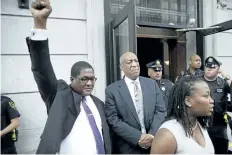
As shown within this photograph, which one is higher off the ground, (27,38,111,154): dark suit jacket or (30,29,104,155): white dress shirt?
(27,38,111,154): dark suit jacket

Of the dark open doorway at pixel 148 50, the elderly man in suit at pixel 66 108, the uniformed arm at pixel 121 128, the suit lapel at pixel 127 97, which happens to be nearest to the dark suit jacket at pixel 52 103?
the elderly man in suit at pixel 66 108


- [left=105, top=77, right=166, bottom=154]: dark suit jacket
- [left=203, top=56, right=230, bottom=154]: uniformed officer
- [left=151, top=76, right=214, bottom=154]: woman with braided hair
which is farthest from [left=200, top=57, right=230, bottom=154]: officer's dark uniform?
[left=151, top=76, right=214, bottom=154]: woman with braided hair

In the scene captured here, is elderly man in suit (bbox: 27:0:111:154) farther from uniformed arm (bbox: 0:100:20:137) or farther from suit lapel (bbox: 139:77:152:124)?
uniformed arm (bbox: 0:100:20:137)

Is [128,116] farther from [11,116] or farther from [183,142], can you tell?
[11,116]

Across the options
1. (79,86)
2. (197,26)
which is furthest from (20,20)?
(197,26)

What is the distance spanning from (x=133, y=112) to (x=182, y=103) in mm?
1103

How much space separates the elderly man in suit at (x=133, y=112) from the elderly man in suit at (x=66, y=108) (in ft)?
1.83

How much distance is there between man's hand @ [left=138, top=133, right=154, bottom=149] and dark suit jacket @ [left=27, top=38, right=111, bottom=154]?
63 cm

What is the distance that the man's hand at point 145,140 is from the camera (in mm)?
2811

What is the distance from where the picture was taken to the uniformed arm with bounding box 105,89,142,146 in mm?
2832

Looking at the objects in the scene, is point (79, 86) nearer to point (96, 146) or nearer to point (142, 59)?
point (96, 146)

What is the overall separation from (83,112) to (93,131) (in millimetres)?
191

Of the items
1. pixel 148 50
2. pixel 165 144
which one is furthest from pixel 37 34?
pixel 148 50

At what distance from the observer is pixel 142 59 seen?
832 centimetres
